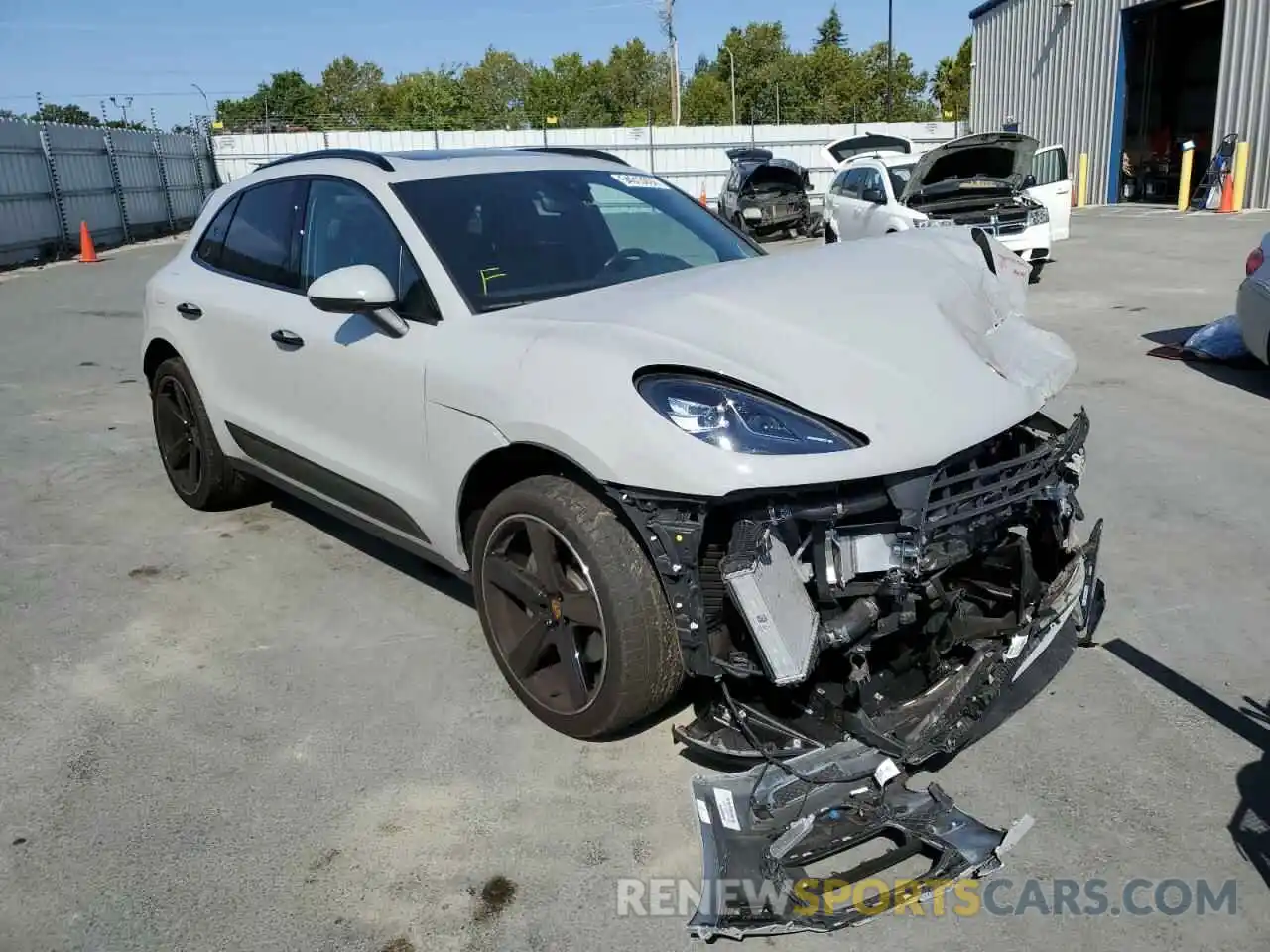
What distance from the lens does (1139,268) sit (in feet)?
43.9

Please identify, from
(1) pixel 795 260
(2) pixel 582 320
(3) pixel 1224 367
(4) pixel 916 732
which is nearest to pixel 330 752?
(2) pixel 582 320

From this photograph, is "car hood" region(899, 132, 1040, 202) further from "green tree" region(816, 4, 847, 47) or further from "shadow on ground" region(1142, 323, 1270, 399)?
→ "green tree" region(816, 4, 847, 47)

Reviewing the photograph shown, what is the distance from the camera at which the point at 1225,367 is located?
784cm

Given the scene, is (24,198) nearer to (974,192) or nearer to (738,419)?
(974,192)

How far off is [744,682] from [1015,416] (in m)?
1.08

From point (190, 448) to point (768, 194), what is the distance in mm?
18071

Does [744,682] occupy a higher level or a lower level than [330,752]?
higher

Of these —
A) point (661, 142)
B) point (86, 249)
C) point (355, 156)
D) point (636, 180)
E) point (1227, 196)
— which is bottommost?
point (1227, 196)

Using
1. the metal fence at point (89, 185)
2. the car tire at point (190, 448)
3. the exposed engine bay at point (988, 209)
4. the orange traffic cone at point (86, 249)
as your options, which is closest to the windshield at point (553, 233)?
the car tire at point (190, 448)

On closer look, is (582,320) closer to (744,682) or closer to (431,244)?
(431,244)

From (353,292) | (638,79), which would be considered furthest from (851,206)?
(638,79)

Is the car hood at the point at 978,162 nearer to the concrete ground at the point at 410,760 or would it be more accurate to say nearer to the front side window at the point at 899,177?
the front side window at the point at 899,177

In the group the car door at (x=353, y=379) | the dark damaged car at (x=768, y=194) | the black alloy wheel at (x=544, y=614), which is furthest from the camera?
the dark damaged car at (x=768, y=194)

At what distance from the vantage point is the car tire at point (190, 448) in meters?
5.16
